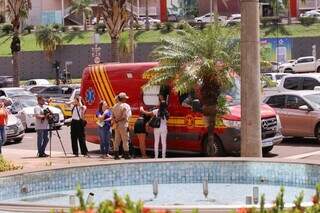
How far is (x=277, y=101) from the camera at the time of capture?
75.4ft

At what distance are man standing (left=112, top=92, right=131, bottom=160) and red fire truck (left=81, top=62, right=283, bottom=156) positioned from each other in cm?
111

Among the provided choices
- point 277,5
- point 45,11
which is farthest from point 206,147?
point 45,11

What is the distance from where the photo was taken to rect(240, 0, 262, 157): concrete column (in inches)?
548

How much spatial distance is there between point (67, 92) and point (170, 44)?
805 inches

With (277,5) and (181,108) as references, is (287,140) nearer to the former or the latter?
(181,108)

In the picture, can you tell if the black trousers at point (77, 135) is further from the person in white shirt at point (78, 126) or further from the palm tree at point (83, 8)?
the palm tree at point (83, 8)

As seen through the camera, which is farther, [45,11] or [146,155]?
[45,11]

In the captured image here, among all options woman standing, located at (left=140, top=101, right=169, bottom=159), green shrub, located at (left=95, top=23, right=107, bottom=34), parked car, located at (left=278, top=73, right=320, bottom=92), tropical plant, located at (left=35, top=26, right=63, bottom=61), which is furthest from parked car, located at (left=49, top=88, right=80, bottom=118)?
green shrub, located at (left=95, top=23, right=107, bottom=34)

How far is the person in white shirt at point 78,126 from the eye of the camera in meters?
20.2

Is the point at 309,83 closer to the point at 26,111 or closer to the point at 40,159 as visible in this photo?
the point at 26,111

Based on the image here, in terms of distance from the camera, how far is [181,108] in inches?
758

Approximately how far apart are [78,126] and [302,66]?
4388cm

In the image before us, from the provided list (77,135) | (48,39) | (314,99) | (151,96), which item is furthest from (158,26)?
(151,96)

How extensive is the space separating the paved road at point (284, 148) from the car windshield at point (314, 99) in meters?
1.16
